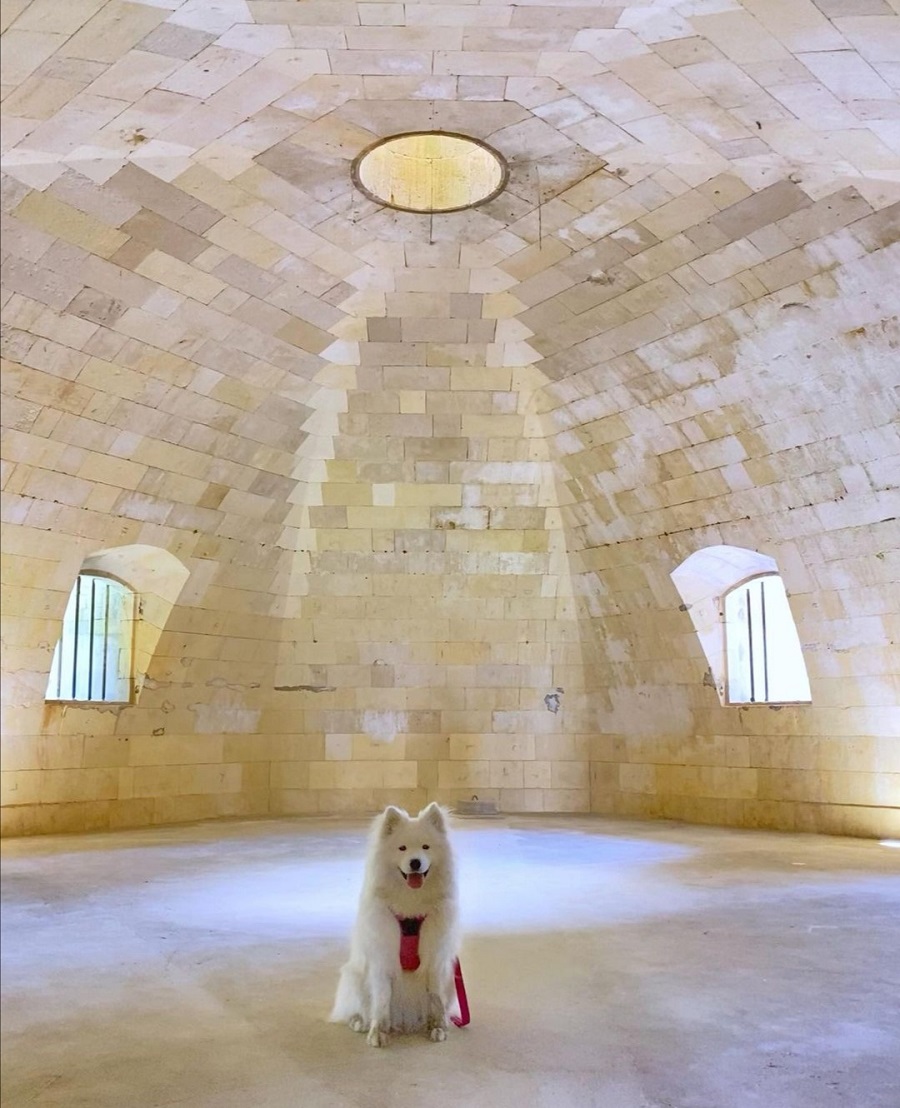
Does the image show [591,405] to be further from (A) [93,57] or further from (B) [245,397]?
(A) [93,57]

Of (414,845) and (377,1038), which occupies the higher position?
(414,845)

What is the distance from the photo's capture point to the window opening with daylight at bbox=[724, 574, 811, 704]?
1175 centimetres

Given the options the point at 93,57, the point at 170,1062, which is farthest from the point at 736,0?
the point at 170,1062

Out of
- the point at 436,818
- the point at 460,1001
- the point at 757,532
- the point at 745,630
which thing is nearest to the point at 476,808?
the point at 745,630

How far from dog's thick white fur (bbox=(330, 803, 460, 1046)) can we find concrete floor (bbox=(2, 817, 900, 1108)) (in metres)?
0.11

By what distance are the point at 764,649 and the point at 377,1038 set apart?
882 cm

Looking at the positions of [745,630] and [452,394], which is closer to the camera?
[452,394]

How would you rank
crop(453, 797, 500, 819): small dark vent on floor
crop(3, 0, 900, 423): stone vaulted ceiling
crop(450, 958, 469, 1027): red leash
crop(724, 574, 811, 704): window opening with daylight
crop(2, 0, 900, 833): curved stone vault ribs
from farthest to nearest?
1. crop(453, 797, 500, 819): small dark vent on floor
2. crop(724, 574, 811, 704): window opening with daylight
3. crop(2, 0, 900, 833): curved stone vault ribs
4. crop(3, 0, 900, 423): stone vaulted ceiling
5. crop(450, 958, 469, 1027): red leash

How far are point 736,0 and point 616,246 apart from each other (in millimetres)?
3117

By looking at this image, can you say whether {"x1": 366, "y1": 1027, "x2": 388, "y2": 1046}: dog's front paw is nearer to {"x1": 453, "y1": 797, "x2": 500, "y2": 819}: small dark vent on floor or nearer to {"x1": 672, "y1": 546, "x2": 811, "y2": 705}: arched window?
{"x1": 672, "y1": 546, "x2": 811, "y2": 705}: arched window

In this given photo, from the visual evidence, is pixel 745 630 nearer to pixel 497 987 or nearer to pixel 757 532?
pixel 757 532

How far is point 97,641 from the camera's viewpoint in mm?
11664

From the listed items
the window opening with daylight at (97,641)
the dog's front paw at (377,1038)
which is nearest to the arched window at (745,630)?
the window opening with daylight at (97,641)

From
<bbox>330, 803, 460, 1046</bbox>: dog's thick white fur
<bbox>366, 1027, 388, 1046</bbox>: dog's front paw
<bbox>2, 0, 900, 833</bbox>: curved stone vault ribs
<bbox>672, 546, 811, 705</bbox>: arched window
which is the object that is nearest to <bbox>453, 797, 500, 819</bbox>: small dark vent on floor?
<bbox>2, 0, 900, 833</bbox>: curved stone vault ribs
